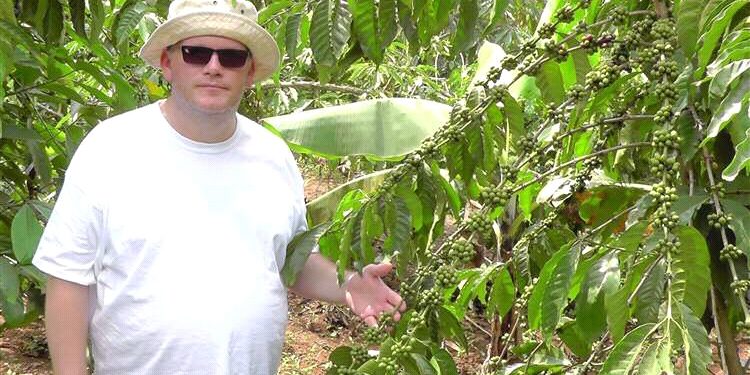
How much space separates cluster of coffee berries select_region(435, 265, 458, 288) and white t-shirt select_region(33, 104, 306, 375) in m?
0.44

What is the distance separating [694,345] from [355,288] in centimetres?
78

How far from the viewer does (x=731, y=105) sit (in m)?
1.12

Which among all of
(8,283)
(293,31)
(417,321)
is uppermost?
(293,31)

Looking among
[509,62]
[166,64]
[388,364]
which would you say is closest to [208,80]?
[166,64]

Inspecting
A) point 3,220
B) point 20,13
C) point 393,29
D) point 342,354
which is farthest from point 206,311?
point 20,13

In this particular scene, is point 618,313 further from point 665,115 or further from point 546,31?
point 546,31

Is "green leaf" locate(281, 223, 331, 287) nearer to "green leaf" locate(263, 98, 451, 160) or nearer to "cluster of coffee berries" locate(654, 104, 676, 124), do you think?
"cluster of coffee berries" locate(654, 104, 676, 124)

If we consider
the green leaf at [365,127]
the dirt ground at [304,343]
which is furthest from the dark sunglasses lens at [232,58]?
the dirt ground at [304,343]

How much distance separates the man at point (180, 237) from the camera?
5.15ft

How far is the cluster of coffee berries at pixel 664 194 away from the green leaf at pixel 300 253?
619 mm

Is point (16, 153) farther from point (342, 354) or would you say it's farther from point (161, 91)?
point (342, 354)

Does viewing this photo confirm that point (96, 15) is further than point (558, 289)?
Yes

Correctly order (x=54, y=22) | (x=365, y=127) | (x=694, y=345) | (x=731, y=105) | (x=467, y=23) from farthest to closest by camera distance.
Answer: (x=365, y=127), (x=54, y=22), (x=467, y=23), (x=731, y=105), (x=694, y=345)

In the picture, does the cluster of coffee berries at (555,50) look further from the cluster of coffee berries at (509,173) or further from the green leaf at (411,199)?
the green leaf at (411,199)
